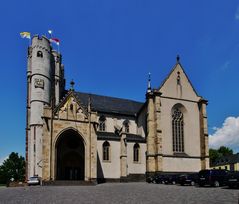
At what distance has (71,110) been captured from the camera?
3994 centimetres

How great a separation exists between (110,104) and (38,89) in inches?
523

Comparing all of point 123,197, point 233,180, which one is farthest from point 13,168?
point 123,197

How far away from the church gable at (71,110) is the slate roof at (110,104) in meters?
9.81

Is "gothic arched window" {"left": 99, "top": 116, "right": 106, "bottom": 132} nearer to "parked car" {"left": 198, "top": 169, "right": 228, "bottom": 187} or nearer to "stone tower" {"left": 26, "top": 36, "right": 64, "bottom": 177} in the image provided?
"stone tower" {"left": 26, "top": 36, "right": 64, "bottom": 177}

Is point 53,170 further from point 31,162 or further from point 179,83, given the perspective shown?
point 179,83

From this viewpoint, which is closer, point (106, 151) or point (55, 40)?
point (106, 151)

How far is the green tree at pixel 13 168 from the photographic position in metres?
93.2

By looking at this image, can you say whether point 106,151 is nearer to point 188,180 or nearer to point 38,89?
point 38,89

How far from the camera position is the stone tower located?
144 feet

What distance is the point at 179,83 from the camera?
50500 millimetres

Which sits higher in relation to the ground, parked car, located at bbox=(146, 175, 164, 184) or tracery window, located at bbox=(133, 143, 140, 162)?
tracery window, located at bbox=(133, 143, 140, 162)

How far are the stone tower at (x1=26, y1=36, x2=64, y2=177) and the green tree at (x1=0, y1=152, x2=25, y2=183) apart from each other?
2066 inches

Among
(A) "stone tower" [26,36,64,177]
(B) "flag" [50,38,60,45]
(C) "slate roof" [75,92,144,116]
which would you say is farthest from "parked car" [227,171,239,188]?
(B) "flag" [50,38,60,45]

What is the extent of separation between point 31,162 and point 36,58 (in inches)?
626
